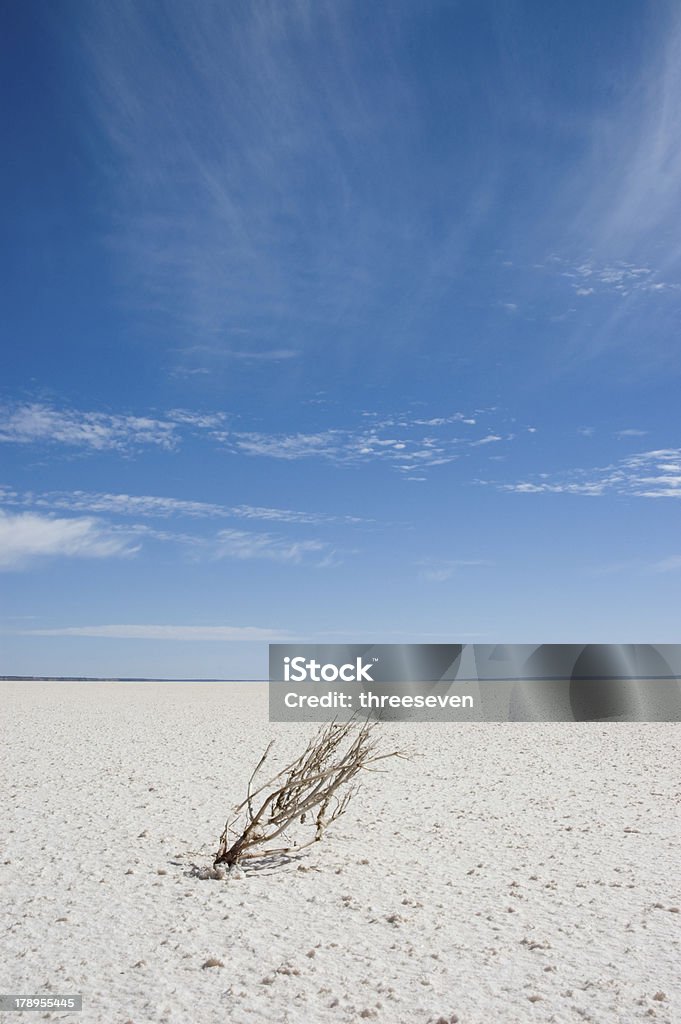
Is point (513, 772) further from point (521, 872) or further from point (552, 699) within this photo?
point (552, 699)

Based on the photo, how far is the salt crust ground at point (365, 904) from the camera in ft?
14.1

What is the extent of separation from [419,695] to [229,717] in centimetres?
531

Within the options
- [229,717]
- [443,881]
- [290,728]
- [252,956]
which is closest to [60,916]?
[252,956]
